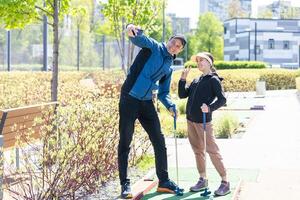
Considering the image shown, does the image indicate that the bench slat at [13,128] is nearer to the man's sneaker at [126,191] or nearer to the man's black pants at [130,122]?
the man's black pants at [130,122]

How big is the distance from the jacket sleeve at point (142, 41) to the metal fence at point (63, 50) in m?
15.6

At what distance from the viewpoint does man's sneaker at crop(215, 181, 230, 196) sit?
6875mm

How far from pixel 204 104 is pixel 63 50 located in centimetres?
2450

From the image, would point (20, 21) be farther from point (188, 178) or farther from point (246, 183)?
point (246, 183)

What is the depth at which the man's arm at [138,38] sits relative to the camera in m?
5.94

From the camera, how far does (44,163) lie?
5668 millimetres

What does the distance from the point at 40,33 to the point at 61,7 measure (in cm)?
1833

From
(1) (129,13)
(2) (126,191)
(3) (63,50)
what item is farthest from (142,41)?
(3) (63,50)

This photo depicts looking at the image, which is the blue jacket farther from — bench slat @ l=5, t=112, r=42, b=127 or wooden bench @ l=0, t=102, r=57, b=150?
bench slat @ l=5, t=112, r=42, b=127

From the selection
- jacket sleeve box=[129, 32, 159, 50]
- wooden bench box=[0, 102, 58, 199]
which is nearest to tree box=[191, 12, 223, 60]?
wooden bench box=[0, 102, 58, 199]

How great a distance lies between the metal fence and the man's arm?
15.6 meters

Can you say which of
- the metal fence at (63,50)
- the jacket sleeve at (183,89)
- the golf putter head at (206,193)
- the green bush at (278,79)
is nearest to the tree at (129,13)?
the metal fence at (63,50)

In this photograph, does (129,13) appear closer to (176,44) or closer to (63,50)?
(176,44)

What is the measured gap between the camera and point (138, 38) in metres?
6.04
